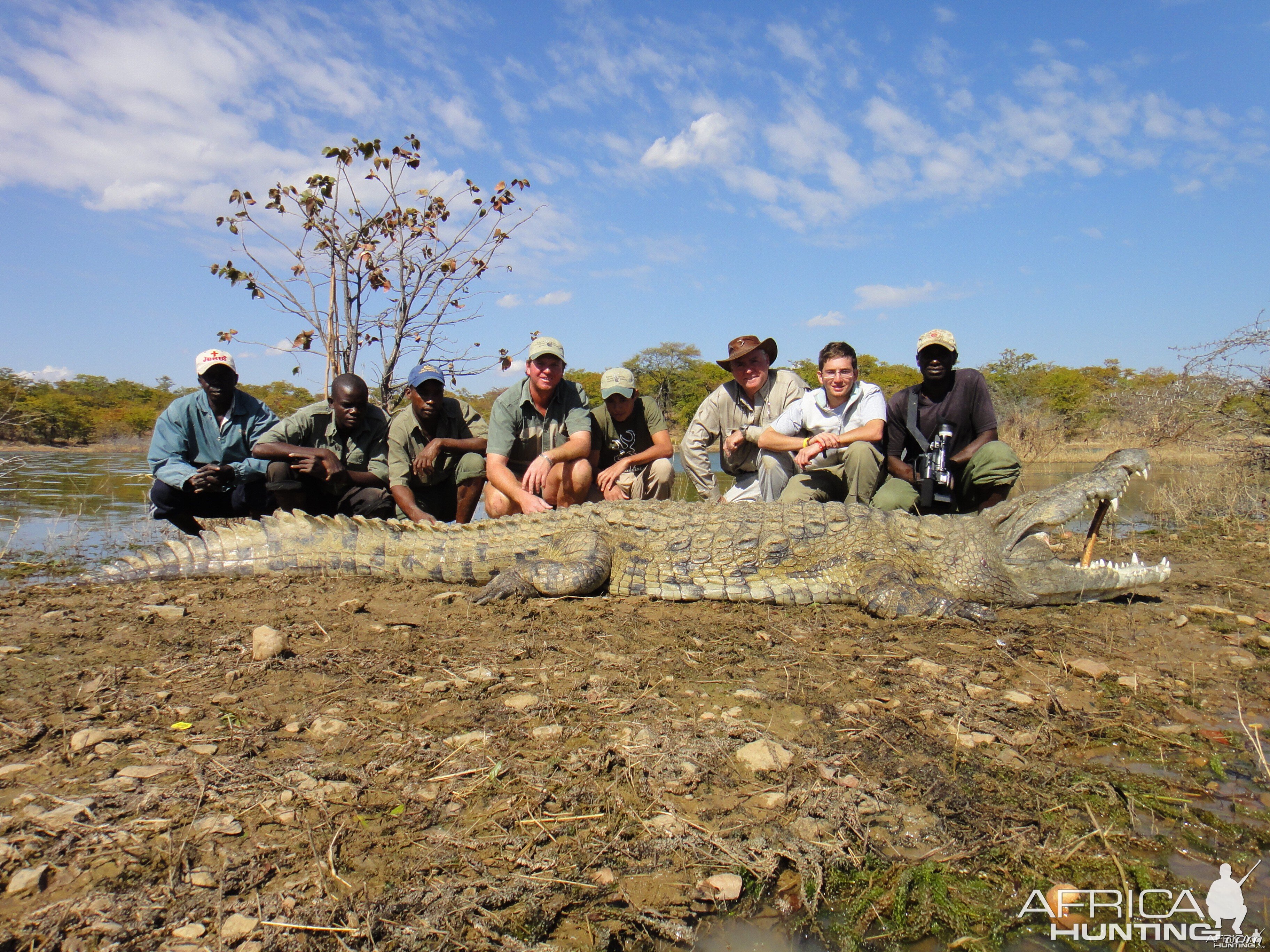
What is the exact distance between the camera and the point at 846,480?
18.1 ft

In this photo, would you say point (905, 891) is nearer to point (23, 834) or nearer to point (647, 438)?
point (23, 834)

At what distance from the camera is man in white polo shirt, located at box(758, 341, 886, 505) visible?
522cm

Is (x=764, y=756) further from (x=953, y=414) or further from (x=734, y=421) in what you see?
(x=734, y=421)

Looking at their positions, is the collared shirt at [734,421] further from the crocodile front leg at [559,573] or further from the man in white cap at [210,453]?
the man in white cap at [210,453]

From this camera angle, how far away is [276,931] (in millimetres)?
1474

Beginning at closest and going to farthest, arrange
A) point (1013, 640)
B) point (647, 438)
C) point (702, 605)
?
point (1013, 640) < point (702, 605) < point (647, 438)

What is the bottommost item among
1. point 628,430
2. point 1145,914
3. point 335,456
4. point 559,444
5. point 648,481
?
point 1145,914

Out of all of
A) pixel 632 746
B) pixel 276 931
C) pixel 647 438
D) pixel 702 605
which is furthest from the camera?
pixel 647 438

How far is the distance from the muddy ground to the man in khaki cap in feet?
6.61

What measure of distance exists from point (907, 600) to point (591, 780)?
2540 millimetres

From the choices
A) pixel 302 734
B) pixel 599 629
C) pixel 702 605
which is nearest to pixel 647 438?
pixel 702 605

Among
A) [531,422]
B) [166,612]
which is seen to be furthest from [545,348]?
[166,612]

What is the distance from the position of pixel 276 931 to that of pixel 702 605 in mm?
3009

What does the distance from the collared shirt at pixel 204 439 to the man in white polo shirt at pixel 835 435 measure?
4.32 m
